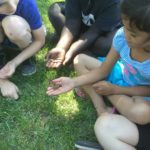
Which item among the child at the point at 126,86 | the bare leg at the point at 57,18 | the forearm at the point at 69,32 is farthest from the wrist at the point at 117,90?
the bare leg at the point at 57,18

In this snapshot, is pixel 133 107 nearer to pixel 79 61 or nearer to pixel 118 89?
pixel 118 89

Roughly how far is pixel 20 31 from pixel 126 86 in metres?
0.63

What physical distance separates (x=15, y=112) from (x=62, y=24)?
0.70m

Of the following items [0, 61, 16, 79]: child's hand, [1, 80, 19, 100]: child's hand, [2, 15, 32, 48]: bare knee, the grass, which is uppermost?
[2, 15, 32, 48]: bare knee

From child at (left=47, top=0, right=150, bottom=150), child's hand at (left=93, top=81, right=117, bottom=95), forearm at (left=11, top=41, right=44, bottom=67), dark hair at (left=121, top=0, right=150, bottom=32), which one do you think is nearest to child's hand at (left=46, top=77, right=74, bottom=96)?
child at (left=47, top=0, right=150, bottom=150)

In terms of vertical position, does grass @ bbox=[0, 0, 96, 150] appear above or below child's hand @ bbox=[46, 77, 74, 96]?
below

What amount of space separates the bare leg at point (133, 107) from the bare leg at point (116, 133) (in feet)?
0.13

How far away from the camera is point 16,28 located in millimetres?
2119

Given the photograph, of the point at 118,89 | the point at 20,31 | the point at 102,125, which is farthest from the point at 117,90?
the point at 20,31

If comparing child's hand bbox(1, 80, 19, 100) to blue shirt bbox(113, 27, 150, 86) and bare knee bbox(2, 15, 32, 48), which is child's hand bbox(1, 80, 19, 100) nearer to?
bare knee bbox(2, 15, 32, 48)

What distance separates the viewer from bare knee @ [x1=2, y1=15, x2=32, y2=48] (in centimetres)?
212

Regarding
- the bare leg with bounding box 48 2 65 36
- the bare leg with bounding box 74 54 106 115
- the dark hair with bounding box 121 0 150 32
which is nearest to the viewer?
the dark hair with bounding box 121 0 150 32

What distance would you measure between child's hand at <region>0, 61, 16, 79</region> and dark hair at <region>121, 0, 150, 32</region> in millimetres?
789

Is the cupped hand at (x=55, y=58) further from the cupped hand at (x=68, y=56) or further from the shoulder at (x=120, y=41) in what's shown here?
the shoulder at (x=120, y=41)
